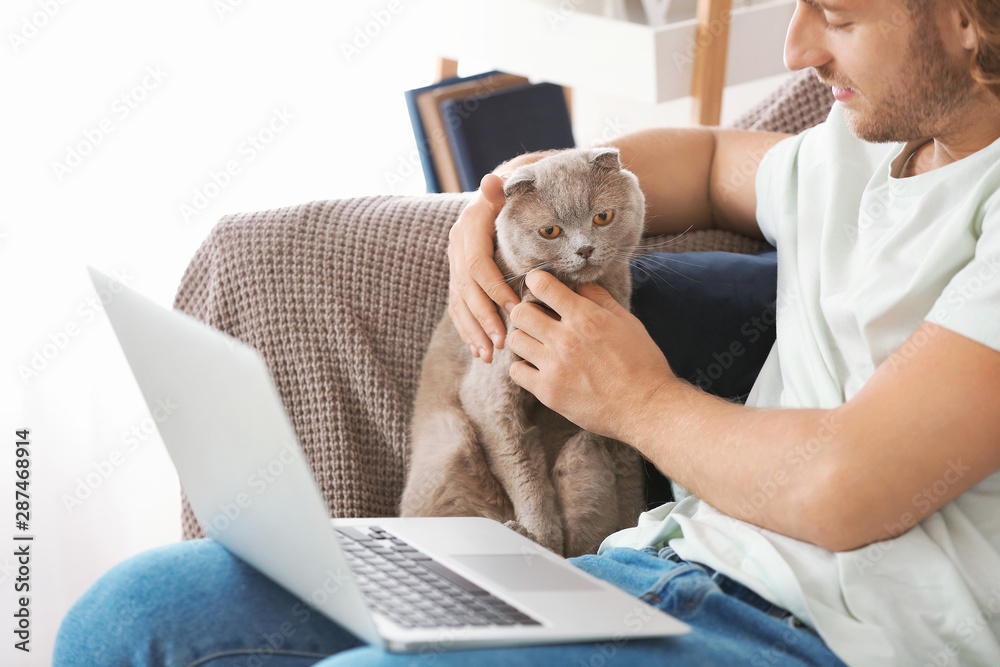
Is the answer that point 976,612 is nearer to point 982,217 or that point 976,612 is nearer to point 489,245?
point 982,217

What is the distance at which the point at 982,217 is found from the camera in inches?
33.0

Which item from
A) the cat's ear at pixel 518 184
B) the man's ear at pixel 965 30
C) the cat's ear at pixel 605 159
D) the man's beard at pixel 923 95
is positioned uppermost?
the man's ear at pixel 965 30

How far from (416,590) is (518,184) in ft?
2.01

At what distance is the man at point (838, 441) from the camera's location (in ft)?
2.48

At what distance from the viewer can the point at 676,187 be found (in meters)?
1.37

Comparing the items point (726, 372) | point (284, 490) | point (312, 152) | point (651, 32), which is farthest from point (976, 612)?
point (312, 152)

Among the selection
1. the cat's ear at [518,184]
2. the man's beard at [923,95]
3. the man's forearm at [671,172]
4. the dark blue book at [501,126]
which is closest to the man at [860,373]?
the man's beard at [923,95]

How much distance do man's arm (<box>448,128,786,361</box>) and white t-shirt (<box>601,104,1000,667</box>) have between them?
215mm

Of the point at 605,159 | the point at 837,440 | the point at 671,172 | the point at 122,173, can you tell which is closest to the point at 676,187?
the point at 671,172

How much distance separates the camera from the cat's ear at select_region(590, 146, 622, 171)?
116cm

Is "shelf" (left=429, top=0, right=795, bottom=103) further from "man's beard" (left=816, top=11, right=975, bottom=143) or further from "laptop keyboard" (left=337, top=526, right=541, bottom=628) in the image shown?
"laptop keyboard" (left=337, top=526, right=541, bottom=628)

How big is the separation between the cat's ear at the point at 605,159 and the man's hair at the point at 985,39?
1.53 feet

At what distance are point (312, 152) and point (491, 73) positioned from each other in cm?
52
